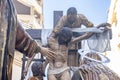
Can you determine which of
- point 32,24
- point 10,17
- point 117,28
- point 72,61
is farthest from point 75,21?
point 32,24

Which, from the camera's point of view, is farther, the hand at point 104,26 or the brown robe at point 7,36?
the hand at point 104,26

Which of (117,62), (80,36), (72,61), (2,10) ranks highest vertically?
(2,10)

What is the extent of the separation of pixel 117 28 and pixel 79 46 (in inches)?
A: 381

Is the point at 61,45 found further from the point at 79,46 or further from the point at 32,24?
the point at 32,24

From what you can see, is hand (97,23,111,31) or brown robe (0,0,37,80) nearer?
brown robe (0,0,37,80)

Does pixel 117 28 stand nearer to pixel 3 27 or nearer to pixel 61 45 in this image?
pixel 61 45

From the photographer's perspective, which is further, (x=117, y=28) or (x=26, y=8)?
(x=26, y=8)

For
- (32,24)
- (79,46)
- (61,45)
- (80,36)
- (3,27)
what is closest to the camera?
(3,27)

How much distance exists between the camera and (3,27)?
2527 mm

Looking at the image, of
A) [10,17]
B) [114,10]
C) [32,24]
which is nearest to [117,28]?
[114,10]

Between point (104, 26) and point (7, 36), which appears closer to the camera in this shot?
point (7, 36)

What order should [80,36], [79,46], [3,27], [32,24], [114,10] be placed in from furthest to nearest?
[32,24]
[114,10]
[79,46]
[80,36]
[3,27]

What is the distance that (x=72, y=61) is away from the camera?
7.12 metres

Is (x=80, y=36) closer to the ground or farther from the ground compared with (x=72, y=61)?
farther from the ground
